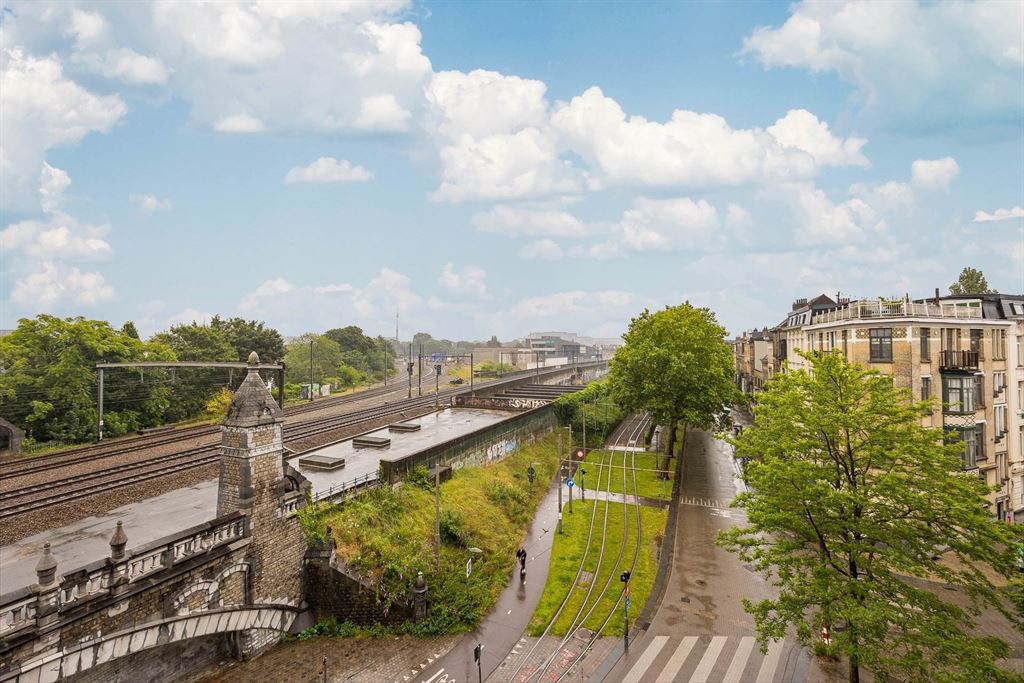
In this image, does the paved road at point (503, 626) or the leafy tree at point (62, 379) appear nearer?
the paved road at point (503, 626)

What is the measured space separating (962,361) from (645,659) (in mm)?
28134

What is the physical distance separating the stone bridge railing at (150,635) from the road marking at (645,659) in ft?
46.3

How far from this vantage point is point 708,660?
66.8 feet

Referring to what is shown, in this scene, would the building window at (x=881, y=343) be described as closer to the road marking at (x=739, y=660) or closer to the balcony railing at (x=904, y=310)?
the balcony railing at (x=904, y=310)

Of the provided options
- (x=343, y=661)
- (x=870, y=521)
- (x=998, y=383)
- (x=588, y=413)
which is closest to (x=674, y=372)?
(x=588, y=413)

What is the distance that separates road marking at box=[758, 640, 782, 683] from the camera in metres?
19.4

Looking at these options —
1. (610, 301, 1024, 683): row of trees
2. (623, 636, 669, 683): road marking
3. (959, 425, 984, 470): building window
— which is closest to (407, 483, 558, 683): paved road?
(623, 636, 669, 683): road marking

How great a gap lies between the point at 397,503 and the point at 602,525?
14479 millimetres

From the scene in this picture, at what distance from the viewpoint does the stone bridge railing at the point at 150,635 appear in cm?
1337

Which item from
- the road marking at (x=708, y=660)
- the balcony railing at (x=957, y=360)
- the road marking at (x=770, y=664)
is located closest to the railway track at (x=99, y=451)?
the road marking at (x=708, y=660)

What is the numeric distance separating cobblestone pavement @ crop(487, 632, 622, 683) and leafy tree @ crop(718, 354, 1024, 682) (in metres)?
6.97

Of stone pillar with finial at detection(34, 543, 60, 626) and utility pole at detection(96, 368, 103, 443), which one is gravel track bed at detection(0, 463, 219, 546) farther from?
utility pole at detection(96, 368, 103, 443)

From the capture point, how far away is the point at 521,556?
90.7 feet

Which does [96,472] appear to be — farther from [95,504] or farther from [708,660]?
[708,660]
